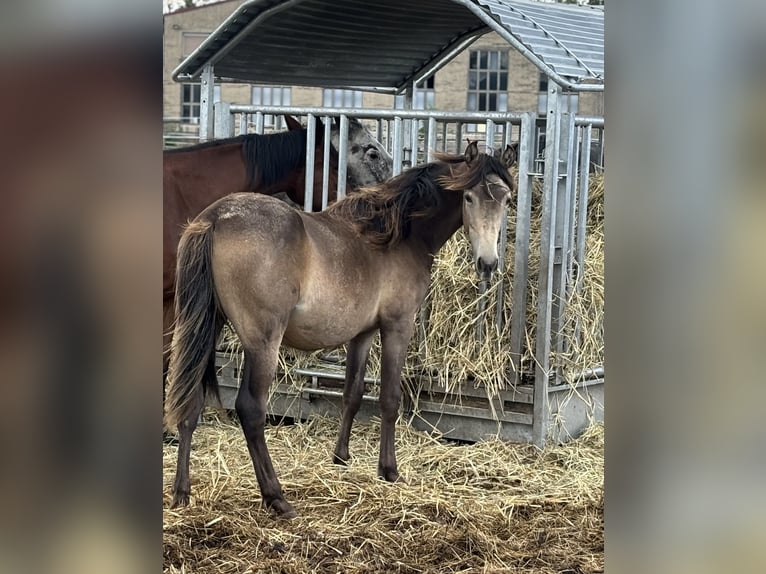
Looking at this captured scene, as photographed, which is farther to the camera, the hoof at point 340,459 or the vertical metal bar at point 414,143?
the vertical metal bar at point 414,143

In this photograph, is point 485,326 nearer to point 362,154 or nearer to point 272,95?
point 362,154

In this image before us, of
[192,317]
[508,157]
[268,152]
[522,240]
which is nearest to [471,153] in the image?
[508,157]

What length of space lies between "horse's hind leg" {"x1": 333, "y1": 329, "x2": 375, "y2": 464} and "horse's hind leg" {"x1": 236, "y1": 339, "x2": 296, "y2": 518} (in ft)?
3.00

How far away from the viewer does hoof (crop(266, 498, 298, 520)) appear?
13.1ft

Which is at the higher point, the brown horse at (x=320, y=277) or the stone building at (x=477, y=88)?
the stone building at (x=477, y=88)

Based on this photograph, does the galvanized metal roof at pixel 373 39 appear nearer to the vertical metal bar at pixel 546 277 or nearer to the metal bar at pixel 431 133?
the vertical metal bar at pixel 546 277

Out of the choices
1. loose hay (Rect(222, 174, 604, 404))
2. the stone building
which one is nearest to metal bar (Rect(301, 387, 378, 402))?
loose hay (Rect(222, 174, 604, 404))

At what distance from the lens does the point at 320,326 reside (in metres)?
4.29

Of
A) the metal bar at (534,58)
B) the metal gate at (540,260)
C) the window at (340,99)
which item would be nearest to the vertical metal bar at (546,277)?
the metal gate at (540,260)

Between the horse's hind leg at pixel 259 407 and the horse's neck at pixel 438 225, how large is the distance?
1114 mm

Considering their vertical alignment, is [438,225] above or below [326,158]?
below

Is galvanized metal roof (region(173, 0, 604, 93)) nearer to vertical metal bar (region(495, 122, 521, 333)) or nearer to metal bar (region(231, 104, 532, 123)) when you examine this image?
metal bar (region(231, 104, 532, 123))

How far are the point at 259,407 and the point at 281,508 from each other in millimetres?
465

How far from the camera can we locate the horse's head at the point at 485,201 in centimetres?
443
